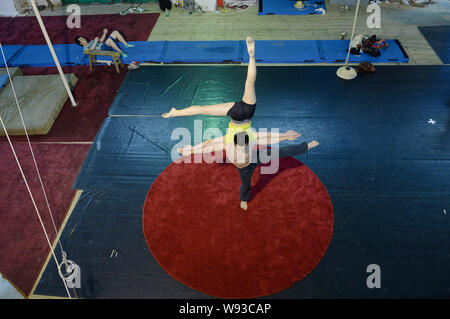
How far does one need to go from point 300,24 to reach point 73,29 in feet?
20.4

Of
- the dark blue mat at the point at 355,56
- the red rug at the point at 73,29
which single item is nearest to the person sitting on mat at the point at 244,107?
the dark blue mat at the point at 355,56

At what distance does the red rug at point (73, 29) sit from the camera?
8.42 m

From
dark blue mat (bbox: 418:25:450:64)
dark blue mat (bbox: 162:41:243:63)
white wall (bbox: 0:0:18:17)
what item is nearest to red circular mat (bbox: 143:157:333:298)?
dark blue mat (bbox: 162:41:243:63)

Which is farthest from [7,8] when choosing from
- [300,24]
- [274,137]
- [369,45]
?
[369,45]

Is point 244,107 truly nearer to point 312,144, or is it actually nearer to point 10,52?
point 312,144

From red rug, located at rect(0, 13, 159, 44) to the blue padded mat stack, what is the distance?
7.83 ft

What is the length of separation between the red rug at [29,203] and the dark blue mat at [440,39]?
25.1 feet

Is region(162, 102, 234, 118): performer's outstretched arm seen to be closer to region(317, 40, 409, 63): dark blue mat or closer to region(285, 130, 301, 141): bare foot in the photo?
region(285, 130, 301, 141): bare foot

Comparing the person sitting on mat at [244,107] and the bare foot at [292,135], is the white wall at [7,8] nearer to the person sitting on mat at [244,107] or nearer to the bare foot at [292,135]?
the person sitting on mat at [244,107]

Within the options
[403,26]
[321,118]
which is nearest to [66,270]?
[321,118]

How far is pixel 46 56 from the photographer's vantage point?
25.2 ft

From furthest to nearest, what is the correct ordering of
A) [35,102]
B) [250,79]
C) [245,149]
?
[35,102] → [245,149] → [250,79]

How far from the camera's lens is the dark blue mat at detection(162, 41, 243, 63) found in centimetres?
726

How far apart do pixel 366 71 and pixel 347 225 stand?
12.4 ft
